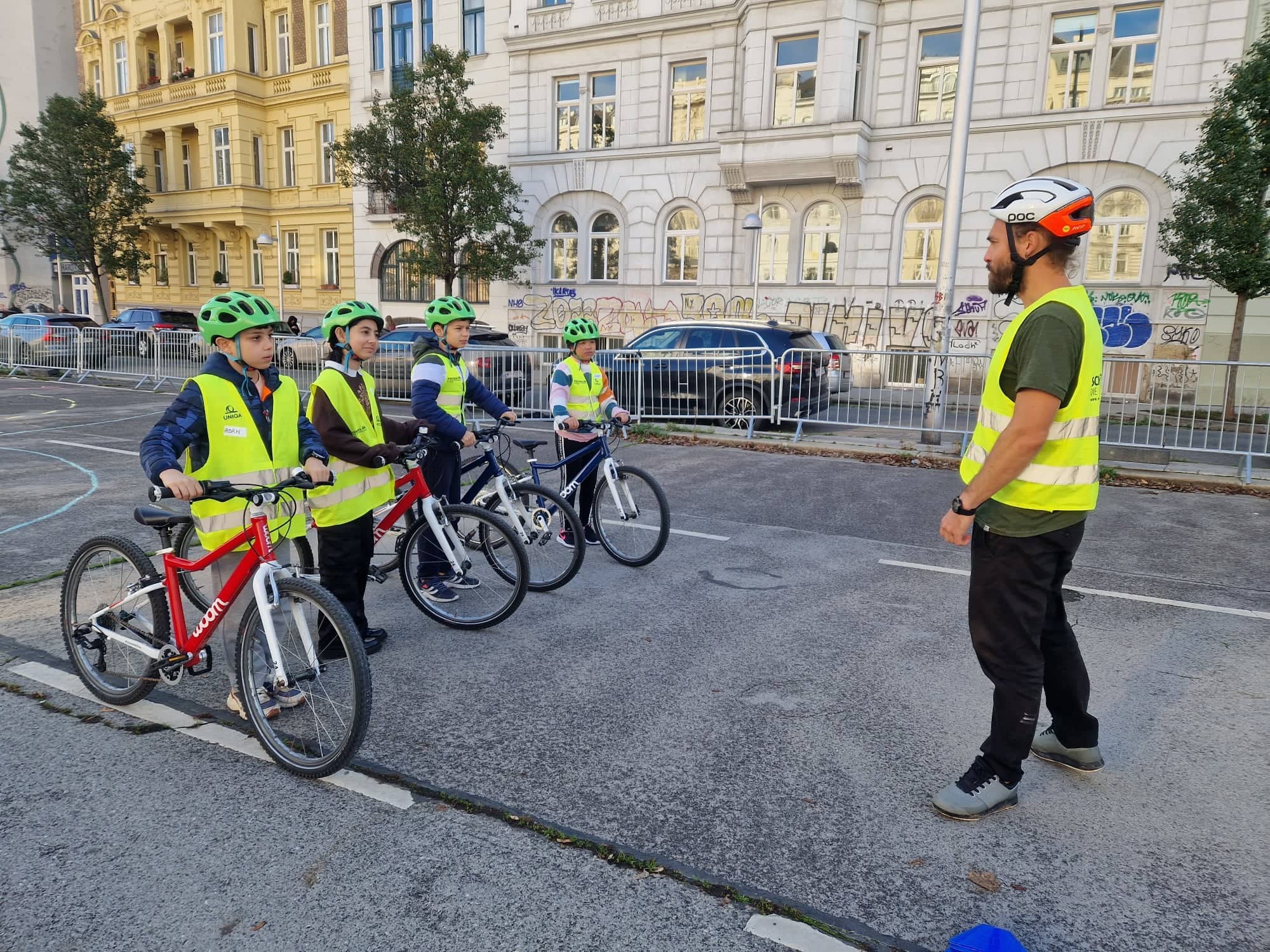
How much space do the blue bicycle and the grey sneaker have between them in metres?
3.13

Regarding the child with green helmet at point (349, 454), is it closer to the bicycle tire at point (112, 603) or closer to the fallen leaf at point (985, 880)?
the bicycle tire at point (112, 603)

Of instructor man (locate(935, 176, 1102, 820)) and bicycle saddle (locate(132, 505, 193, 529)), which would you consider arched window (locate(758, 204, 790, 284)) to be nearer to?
instructor man (locate(935, 176, 1102, 820))

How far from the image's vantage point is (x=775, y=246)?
73.9 feet

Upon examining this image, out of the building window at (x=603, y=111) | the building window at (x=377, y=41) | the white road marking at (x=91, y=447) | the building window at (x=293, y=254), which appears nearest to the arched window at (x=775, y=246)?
the building window at (x=603, y=111)

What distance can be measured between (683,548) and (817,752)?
11.1 ft

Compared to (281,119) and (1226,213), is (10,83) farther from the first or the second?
(1226,213)

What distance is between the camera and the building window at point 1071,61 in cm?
1880

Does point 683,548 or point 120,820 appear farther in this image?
point 683,548

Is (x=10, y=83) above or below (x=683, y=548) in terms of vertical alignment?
above

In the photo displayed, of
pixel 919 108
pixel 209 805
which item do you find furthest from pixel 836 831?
pixel 919 108

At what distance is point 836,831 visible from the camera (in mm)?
3105

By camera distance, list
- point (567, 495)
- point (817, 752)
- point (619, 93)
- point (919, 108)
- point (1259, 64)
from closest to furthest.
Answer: point (817, 752), point (567, 495), point (1259, 64), point (919, 108), point (619, 93)

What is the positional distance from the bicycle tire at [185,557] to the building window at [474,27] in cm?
2549

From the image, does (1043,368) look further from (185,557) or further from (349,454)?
(185,557)
